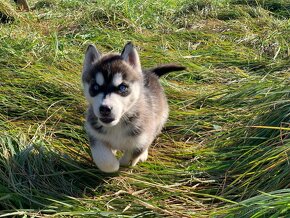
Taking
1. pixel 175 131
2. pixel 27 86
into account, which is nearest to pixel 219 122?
pixel 175 131

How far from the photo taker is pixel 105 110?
3436 mm

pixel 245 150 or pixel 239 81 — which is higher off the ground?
pixel 245 150

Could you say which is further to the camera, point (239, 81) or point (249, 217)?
point (239, 81)

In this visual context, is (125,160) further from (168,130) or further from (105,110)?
(168,130)

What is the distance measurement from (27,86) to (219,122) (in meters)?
2.00

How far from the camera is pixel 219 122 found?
4.72 meters

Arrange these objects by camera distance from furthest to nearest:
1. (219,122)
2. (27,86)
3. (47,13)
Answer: (47,13) < (27,86) < (219,122)

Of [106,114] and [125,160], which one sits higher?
[106,114]

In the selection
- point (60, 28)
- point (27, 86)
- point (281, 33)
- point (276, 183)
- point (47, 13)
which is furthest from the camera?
point (47, 13)

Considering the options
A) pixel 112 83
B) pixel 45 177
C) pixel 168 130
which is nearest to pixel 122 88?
pixel 112 83

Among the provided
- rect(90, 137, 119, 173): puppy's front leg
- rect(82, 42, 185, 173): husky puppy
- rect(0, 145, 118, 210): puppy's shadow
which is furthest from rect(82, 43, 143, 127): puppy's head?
rect(0, 145, 118, 210): puppy's shadow

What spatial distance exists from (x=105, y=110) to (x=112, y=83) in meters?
0.29

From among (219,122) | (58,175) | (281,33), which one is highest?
(58,175)

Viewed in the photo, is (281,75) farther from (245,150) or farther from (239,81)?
A: (245,150)
